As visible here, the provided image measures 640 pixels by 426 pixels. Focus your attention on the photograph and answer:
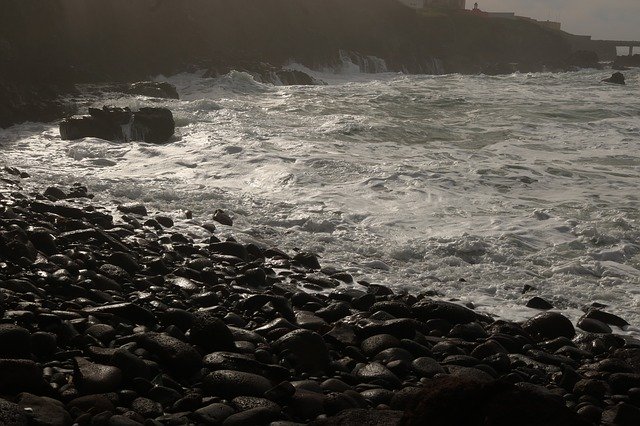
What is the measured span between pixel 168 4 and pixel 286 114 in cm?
2087

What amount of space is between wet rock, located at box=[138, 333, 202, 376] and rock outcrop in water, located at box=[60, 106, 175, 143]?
1245 centimetres

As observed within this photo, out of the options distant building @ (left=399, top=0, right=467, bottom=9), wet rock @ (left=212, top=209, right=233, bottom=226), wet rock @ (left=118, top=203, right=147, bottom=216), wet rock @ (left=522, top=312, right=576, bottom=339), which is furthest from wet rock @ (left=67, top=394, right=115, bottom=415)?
distant building @ (left=399, top=0, right=467, bottom=9)

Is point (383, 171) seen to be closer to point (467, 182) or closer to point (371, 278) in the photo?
point (467, 182)

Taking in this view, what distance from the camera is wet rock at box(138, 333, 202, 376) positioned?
5340 millimetres

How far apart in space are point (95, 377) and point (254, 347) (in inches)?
55.7

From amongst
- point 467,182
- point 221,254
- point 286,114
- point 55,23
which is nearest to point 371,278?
point 221,254

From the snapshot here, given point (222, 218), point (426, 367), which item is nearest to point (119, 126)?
point (222, 218)

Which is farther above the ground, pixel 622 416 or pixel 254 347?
pixel 254 347

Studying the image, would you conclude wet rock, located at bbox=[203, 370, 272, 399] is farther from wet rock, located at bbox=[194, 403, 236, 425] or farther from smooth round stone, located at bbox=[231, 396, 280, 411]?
wet rock, located at bbox=[194, 403, 236, 425]

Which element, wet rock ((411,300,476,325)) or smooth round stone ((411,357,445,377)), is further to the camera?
wet rock ((411,300,476,325))

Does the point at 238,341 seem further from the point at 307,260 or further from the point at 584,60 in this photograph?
the point at 584,60

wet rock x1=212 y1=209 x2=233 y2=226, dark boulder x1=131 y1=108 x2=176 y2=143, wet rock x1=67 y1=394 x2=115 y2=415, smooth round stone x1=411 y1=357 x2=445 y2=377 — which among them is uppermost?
dark boulder x1=131 y1=108 x2=176 y2=143

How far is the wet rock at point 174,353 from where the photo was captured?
5340 millimetres

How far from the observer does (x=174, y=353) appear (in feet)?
17.7
